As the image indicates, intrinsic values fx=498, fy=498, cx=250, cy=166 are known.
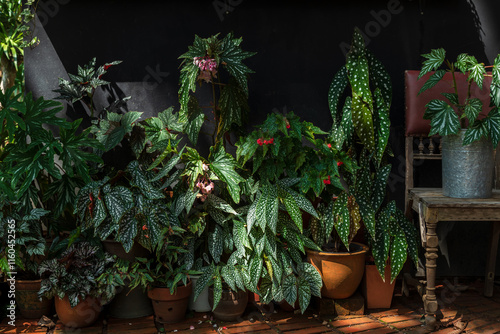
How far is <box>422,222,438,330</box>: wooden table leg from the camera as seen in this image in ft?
7.93

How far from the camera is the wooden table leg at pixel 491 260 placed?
113 inches

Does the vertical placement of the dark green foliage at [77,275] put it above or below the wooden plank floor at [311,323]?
above

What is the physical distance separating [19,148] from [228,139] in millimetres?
1094

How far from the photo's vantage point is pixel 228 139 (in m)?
2.87

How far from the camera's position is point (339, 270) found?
2.59 m

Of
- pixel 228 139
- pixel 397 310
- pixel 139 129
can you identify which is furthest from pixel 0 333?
pixel 397 310

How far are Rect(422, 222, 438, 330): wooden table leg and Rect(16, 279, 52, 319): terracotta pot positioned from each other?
1.94 metres

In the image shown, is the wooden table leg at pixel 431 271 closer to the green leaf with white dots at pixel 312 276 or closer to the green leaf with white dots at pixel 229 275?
the green leaf with white dots at pixel 312 276

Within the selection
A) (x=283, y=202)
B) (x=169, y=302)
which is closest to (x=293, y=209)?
(x=283, y=202)

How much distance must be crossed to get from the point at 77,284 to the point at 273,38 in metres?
1.76

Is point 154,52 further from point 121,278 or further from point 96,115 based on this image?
point 121,278

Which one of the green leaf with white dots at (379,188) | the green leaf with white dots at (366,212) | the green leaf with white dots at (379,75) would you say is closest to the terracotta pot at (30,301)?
the green leaf with white dots at (366,212)

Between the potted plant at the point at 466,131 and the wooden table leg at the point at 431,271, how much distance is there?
10.2 inches

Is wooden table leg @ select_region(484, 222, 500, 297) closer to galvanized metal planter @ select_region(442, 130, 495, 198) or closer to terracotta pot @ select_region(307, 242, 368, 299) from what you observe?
galvanized metal planter @ select_region(442, 130, 495, 198)
